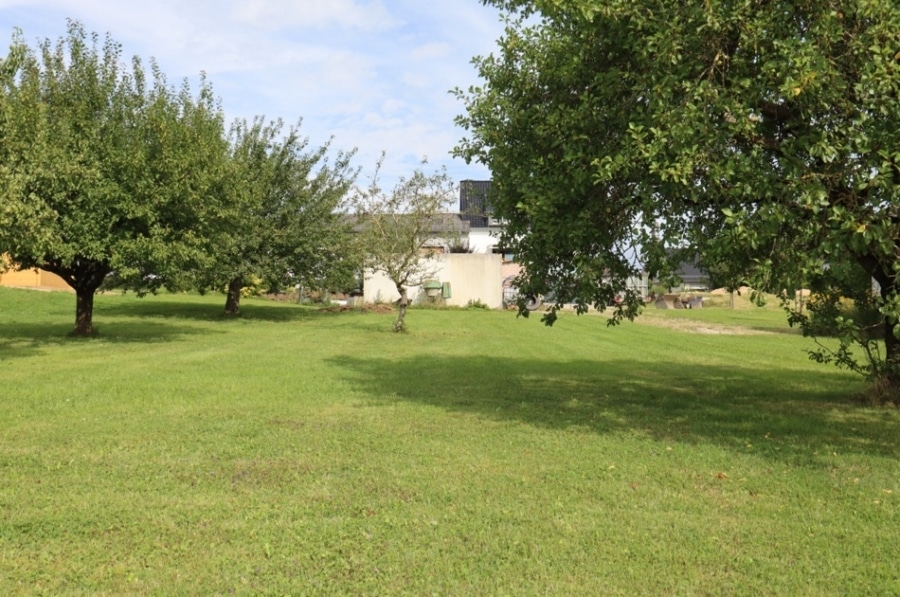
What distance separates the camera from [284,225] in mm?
31125

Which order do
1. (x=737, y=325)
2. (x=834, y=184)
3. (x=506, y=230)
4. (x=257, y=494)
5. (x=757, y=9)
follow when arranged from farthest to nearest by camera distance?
1. (x=737, y=325)
2. (x=506, y=230)
3. (x=757, y=9)
4. (x=834, y=184)
5. (x=257, y=494)

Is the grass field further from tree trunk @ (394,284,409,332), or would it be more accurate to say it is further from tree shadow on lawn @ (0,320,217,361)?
tree trunk @ (394,284,409,332)

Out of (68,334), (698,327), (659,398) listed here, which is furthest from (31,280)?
(659,398)

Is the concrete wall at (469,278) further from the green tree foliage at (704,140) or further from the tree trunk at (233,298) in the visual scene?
the green tree foliage at (704,140)

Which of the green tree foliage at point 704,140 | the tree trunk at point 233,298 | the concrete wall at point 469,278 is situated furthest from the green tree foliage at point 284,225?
the green tree foliage at point 704,140

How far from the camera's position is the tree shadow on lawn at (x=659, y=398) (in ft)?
29.0

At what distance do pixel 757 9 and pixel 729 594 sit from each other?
633 cm

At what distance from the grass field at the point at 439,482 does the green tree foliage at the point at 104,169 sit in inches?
184

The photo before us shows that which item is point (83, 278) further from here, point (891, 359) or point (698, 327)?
point (698, 327)

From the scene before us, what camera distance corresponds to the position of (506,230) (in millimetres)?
10477

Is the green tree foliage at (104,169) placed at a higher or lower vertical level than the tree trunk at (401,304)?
higher

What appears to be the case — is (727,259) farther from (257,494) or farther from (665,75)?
(257,494)

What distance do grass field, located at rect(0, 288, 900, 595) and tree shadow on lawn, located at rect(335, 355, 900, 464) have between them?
2.9 inches

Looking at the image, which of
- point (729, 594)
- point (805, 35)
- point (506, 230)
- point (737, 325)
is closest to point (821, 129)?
point (805, 35)
